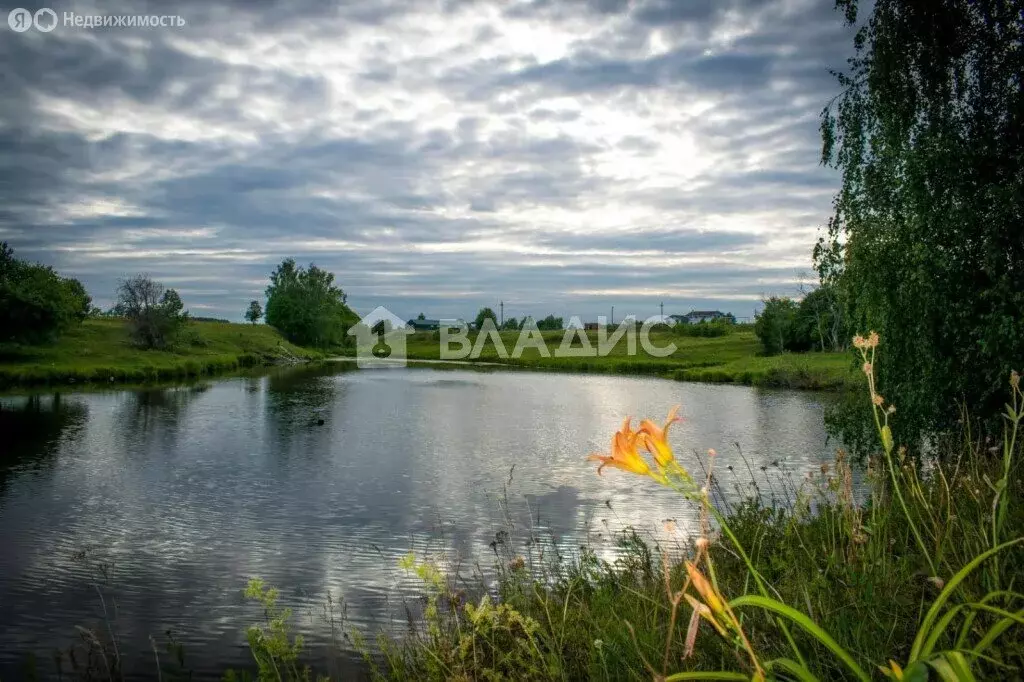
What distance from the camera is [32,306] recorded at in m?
44.1

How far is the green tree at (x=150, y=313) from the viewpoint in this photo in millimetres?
56906

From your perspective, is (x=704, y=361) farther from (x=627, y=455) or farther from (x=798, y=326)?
(x=627, y=455)

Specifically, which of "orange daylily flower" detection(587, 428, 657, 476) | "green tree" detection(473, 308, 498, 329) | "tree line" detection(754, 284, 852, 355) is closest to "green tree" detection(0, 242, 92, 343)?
"orange daylily flower" detection(587, 428, 657, 476)

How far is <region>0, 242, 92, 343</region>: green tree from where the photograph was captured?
43781mm

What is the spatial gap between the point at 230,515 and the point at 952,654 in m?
14.0

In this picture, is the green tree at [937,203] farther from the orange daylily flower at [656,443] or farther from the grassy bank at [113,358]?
the grassy bank at [113,358]

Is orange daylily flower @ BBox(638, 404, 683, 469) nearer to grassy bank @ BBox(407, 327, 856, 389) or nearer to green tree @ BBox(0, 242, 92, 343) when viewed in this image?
grassy bank @ BBox(407, 327, 856, 389)

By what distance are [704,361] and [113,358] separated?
155 feet

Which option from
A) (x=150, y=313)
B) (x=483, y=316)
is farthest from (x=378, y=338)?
(x=150, y=313)

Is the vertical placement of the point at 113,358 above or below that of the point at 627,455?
below

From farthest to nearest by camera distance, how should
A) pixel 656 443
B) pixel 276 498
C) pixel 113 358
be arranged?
pixel 113 358 < pixel 276 498 < pixel 656 443

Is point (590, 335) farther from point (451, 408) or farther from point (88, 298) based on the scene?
point (451, 408)

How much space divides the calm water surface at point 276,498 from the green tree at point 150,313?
2618cm

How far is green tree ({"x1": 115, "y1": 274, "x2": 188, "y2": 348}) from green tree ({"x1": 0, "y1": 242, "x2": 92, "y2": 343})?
815 centimetres
